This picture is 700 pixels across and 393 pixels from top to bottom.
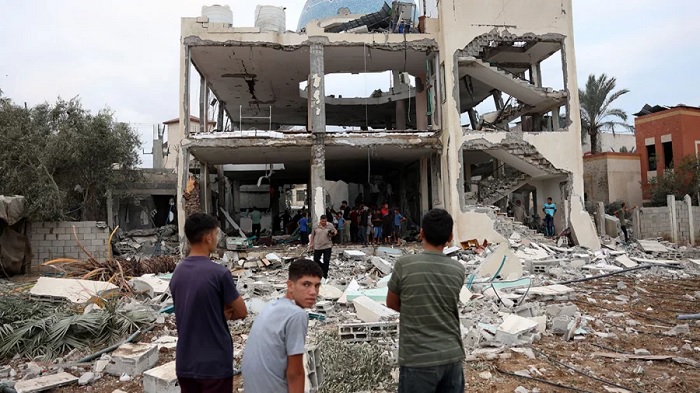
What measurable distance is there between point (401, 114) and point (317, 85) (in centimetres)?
613

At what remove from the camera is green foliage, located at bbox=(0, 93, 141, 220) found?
17953 mm

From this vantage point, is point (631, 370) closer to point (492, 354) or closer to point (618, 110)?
point (492, 354)

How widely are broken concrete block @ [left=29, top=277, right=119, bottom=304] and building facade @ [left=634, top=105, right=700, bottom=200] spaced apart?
89.4 feet

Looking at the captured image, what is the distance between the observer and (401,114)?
21266mm

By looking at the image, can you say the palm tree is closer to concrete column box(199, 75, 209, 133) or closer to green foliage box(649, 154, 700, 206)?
green foliage box(649, 154, 700, 206)

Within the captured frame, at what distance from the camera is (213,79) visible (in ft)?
63.8

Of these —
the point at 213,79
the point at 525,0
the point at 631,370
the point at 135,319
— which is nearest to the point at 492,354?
the point at 631,370

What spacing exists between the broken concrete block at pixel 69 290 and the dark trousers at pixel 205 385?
258 inches

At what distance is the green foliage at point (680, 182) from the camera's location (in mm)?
23859

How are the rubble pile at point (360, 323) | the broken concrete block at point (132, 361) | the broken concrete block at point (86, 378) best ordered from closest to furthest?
1. the rubble pile at point (360, 323)
2. the broken concrete block at point (86, 378)
3. the broken concrete block at point (132, 361)

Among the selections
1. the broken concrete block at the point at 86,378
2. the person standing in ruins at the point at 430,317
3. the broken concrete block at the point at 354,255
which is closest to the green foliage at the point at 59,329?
the broken concrete block at the point at 86,378

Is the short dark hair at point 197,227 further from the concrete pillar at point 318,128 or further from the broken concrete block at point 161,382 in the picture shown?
the concrete pillar at point 318,128

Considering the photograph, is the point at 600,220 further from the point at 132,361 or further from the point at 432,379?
the point at 432,379

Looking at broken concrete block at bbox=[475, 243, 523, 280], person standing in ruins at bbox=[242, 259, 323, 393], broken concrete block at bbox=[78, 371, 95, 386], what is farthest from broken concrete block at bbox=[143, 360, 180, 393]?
broken concrete block at bbox=[475, 243, 523, 280]
